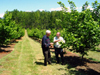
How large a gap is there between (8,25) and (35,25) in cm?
9073

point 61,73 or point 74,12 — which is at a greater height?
point 74,12

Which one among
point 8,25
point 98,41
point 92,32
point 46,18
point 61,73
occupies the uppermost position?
point 46,18

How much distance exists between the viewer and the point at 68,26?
728 centimetres

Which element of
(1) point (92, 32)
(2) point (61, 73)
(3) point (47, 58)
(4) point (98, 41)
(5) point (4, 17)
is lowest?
(2) point (61, 73)

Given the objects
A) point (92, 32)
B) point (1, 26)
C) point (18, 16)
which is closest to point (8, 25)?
point (1, 26)

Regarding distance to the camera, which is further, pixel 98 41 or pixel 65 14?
pixel 65 14

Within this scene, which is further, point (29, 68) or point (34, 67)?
point (34, 67)

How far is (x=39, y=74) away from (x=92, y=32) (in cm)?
307

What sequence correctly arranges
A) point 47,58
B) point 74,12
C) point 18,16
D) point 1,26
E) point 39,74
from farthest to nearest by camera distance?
1. point 18,16
2. point 1,26
3. point 74,12
4. point 47,58
5. point 39,74

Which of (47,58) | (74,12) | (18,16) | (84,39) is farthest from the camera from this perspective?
(18,16)

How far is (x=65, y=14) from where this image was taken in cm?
707

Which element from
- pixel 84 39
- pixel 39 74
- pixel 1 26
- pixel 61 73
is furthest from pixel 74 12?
pixel 1 26

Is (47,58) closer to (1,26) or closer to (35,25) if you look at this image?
(1,26)

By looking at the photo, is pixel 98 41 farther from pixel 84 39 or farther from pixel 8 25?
pixel 8 25
